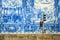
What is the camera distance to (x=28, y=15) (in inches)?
288

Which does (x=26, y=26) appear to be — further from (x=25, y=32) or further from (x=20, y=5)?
(x=20, y=5)

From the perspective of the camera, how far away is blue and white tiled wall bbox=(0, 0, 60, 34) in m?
7.28

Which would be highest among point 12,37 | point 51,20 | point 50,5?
point 50,5

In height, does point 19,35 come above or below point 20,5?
below

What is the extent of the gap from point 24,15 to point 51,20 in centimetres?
89

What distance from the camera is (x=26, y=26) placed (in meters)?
7.31

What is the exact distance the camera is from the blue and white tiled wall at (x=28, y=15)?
7.28m

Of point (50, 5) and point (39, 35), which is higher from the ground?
point (50, 5)

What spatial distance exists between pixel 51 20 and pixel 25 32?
93 centimetres

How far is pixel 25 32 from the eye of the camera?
7266 mm

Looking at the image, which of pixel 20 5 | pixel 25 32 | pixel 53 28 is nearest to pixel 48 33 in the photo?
pixel 53 28

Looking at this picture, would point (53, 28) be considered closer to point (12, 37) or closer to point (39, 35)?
point (39, 35)

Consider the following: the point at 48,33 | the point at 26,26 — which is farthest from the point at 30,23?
the point at 48,33

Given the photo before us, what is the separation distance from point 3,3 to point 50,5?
1.53m
